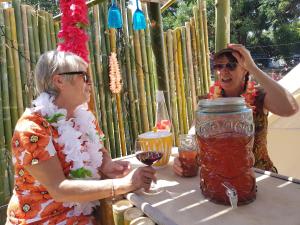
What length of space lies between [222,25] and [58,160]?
187 centimetres

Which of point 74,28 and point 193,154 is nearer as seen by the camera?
point 193,154

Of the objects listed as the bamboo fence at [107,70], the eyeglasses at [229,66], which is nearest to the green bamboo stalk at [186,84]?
the bamboo fence at [107,70]

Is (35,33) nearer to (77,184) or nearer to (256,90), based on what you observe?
(256,90)

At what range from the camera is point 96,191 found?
4.22ft

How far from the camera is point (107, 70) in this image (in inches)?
149

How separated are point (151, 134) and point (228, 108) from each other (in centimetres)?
59

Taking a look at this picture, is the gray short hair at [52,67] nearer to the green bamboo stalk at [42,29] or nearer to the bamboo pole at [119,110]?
the green bamboo stalk at [42,29]

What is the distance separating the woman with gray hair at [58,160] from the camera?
1268mm

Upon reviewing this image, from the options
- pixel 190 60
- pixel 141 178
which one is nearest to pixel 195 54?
pixel 190 60

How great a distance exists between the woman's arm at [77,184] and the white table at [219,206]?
82 mm

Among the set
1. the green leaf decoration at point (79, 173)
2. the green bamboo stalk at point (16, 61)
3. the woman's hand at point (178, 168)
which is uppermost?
the green bamboo stalk at point (16, 61)

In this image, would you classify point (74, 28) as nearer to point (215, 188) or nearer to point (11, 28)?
point (11, 28)

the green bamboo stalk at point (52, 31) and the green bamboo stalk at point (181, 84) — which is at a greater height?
the green bamboo stalk at point (52, 31)

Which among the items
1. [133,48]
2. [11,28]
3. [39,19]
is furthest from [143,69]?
[11,28]
